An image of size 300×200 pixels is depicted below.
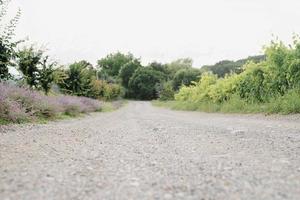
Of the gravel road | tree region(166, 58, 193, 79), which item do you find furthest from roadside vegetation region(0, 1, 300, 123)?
tree region(166, 58, 193, 79)

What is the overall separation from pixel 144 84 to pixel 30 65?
85343 mm

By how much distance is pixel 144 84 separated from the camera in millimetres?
108250

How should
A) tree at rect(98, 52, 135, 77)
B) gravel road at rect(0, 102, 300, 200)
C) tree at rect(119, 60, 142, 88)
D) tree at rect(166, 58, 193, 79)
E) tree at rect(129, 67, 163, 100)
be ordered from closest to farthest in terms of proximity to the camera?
gravel road at rect(0, 102, 300, 200) → tree at rect(129, 67, 163, 100) → tree at rect(119, 60, 142, 88) → tree at rect(166, 58, 193, 79) → tree at rect(98, 52, 135, 77)

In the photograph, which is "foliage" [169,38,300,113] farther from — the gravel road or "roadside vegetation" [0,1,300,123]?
the gravel road

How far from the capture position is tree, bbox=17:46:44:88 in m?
22.7

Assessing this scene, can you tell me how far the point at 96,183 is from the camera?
135 inches

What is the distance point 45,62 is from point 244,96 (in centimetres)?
1098

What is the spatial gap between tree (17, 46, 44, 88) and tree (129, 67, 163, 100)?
3234 inches

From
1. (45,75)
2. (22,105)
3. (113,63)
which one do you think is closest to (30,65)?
(45,75)

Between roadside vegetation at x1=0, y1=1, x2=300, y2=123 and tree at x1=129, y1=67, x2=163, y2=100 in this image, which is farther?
tree at x1=129, y1=67, x2=163, y2=100

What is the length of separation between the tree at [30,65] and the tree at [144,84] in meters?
82.1

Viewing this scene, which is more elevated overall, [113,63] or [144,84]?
[113,63]

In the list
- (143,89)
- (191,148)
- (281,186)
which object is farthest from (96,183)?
(143,89)

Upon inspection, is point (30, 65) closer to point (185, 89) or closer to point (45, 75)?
point (45, 75)
